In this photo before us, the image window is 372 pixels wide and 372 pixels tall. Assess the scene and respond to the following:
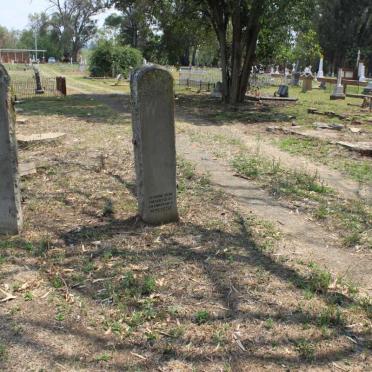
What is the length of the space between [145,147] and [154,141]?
0.11 meters

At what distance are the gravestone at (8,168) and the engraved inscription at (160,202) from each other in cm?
129

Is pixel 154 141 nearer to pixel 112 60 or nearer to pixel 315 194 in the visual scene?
pixel 315 194

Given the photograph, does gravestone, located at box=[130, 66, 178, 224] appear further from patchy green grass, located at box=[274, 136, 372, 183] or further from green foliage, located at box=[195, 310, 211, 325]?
patchy green grass, located at box=[274, 136, 372, 183]

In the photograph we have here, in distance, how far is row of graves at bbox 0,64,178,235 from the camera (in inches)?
167

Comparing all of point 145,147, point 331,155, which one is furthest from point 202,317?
point 331,155

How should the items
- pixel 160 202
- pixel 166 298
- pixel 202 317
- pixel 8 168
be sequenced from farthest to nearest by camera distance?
pixel 160 202, pixel 8 168, pixel 166 298, pixel 202 317

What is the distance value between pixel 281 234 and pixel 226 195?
1323mm

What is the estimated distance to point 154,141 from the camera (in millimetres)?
4508

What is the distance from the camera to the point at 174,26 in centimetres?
1939

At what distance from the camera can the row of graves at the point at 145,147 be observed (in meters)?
4.25

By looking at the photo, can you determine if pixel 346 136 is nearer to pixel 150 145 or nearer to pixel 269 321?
pixel 150 145

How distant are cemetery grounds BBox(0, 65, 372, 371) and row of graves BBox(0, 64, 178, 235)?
251 millimetres

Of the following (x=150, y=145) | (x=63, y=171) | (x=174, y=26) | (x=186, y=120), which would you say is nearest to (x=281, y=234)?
(x=150, y=145)

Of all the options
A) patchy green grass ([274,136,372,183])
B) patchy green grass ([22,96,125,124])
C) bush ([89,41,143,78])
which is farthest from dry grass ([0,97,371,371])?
bush ([89,41,143,78])
